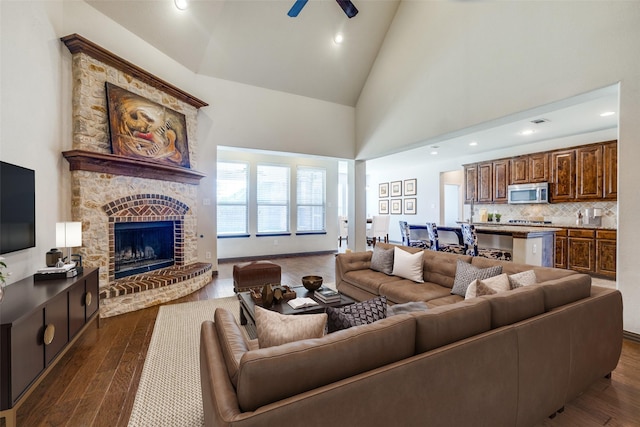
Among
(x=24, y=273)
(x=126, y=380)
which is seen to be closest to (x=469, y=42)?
(x=126, y=380)

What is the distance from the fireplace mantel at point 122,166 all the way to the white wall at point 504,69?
3887mm

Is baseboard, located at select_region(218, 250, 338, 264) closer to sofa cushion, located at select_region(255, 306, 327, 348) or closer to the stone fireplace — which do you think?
the stone fireplace

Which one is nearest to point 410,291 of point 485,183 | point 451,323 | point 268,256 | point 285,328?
point 451,323

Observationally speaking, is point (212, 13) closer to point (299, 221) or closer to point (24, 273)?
point (24, 273)

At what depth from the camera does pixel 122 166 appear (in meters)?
3.70

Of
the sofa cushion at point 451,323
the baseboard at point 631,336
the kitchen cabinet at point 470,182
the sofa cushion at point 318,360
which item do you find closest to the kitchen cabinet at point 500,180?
the kitchen cabinet at point 470,182

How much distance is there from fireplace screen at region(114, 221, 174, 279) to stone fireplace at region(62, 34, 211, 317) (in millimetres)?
13

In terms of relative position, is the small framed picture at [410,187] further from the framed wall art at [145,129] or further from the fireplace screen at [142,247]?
the fireplace screen at [142,247]

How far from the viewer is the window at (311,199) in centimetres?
787

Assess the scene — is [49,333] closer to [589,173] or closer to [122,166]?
[122,166]

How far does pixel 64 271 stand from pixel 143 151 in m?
2.00

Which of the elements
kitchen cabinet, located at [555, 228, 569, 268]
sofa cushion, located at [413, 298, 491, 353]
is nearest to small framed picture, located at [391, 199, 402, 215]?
kitchen cabinet, located at [555, 228, 569, 268]

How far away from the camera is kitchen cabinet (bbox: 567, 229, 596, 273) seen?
5.26 meters

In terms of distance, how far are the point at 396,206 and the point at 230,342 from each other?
32.8 feet
